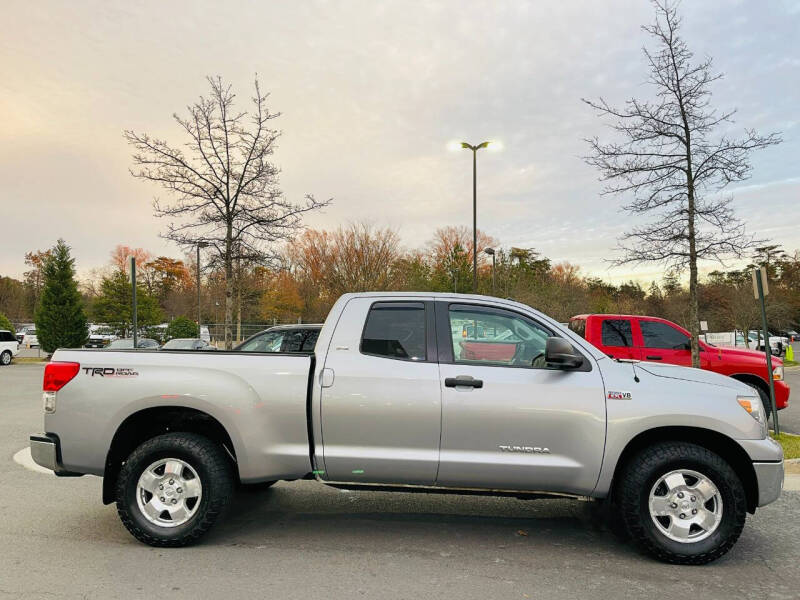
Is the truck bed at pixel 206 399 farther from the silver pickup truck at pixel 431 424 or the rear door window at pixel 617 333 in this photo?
the rear door window at pixel 617 333

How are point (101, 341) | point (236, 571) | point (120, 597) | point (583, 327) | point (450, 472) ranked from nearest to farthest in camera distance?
point (120, 597) → point (236, 571) → point (450, 472) → point (583, 327) → point (101, 341)

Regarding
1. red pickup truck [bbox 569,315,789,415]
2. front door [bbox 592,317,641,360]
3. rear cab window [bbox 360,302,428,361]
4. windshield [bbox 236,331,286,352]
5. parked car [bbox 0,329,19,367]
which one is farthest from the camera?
parked car [bbox 0,329,19,367]

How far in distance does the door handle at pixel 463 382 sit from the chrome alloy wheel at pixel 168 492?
2.02 metres

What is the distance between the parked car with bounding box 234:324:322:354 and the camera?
29.3 ft

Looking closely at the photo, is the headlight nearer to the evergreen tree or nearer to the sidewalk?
the sidewalk

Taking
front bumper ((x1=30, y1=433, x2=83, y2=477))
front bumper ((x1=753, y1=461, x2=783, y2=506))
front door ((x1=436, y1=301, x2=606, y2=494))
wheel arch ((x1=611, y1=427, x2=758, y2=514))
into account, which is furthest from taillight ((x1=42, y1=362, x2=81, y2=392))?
front bumper ((x1=753, y1=461, x2=783, y2=506))

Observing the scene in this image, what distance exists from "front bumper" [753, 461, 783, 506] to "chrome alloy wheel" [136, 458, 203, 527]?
4.05 metres

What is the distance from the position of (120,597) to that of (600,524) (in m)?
3.80

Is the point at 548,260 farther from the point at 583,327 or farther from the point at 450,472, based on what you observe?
the point at 450,472

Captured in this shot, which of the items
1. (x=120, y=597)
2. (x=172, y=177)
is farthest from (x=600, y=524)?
(x=172, y=177)

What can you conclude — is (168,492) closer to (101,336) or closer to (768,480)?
(768,480)

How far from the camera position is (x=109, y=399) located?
4.52m

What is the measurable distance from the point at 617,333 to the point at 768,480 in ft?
22.8

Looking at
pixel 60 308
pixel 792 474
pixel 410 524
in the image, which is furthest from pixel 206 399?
pixel 60 308
